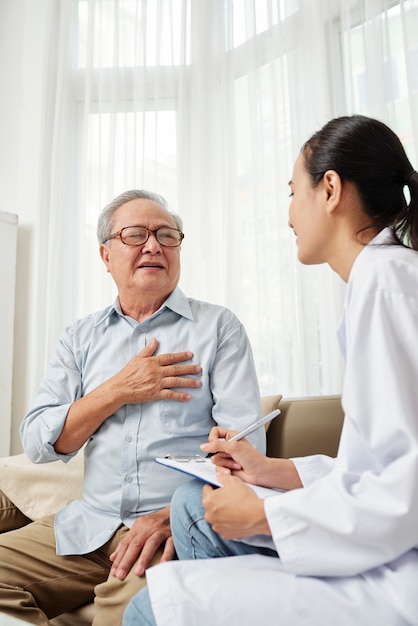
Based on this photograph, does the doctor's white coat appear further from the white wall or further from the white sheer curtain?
the white wall

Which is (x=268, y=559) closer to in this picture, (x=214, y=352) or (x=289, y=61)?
(x=214, y=352)

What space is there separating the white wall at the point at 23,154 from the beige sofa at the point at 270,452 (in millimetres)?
1165

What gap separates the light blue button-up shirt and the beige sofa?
191mm

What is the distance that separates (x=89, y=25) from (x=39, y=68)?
37cm

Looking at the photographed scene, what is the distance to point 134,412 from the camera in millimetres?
1483

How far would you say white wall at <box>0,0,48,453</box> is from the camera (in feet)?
9.75

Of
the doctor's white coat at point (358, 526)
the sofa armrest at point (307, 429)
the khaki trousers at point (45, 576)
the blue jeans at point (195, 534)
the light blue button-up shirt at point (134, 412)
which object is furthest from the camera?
Answer: the sofa armrest at point (307, 429)

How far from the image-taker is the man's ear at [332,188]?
1019mm

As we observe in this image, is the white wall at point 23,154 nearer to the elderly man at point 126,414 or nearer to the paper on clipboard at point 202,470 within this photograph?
the elderly man at point 126,414

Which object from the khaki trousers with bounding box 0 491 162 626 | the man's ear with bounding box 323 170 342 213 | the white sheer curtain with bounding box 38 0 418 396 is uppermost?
the white sheer curtain with bounding box 38 0 418 396

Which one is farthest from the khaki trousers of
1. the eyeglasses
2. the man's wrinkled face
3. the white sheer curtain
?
the white sheer curtain

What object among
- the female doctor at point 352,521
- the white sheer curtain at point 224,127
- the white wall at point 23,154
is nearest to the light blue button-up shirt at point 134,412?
the female doctor at point 352,521

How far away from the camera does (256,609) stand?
735mm

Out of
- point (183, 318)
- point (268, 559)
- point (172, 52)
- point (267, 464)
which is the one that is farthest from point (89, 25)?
point (268, 559)
